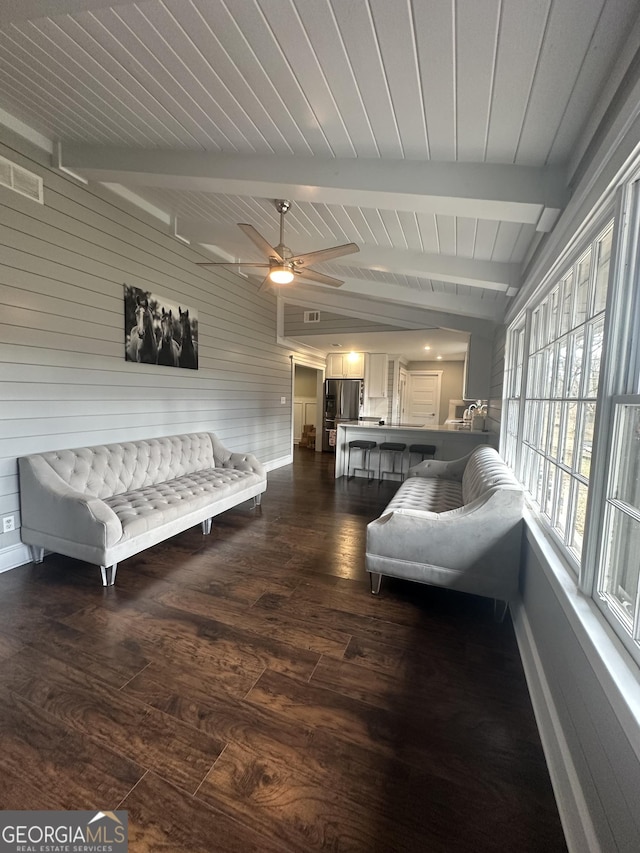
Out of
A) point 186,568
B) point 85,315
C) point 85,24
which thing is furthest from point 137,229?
point 186,568

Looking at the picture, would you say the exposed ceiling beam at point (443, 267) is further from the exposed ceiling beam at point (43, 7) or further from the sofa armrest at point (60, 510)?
the sofa armrest at point (60, 510)

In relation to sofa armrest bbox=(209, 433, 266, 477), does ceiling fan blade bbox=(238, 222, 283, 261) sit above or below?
above

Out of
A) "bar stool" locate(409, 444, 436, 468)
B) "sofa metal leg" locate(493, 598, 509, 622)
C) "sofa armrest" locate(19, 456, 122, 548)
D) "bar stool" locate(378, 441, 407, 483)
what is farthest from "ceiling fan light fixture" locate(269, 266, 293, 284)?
"bar stool" locate(409, 444, 436, 468)

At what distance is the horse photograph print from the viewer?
3629 millimetres

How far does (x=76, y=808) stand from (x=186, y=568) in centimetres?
170

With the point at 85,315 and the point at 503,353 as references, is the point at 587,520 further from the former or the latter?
the point at 85,315

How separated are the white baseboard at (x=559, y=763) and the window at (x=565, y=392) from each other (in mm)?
572

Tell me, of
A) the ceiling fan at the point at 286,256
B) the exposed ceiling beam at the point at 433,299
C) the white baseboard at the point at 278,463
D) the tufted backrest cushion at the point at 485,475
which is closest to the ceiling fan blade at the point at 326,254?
the ceiling fan at the point at 286,256

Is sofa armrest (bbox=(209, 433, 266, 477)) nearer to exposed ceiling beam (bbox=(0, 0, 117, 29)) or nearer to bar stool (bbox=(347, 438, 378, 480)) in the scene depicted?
bar stool (bbox=(347, 438, 378, 480))

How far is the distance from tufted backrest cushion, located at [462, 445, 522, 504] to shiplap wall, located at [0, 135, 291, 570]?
3263 millimetres

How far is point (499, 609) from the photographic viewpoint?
7.59 feet

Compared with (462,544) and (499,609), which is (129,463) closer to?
(462,544)

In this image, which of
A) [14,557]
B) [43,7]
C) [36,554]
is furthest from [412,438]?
[43,7]

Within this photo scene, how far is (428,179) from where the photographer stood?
208cm
